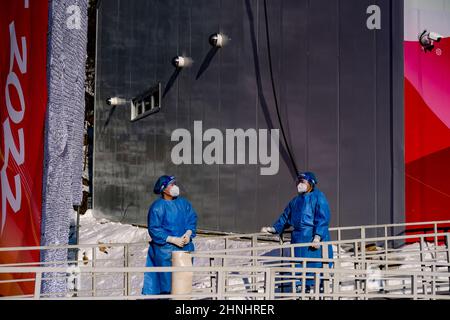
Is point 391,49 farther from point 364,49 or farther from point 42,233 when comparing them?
point 42,233

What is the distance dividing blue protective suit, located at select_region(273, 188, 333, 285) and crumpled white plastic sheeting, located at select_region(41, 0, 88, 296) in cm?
325

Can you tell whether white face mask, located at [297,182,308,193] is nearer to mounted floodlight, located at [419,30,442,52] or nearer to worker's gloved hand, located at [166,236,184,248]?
worker's gloved hand, located at [166,236,184,248]

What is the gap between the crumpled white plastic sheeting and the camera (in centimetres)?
826

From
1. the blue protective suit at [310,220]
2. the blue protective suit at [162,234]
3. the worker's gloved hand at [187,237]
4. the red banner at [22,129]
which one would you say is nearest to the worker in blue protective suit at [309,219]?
the blue protective suit at [310,220]

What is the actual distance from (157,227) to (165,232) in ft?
0.46

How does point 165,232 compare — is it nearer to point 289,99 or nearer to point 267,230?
point 267,230

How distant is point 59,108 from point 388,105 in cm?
727

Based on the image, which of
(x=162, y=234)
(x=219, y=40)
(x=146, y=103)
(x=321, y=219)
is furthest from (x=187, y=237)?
(x=146, y=103)

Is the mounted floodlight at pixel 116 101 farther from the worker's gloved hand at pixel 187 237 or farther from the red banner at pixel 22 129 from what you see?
the worker's gloved hand at pixel 187 237

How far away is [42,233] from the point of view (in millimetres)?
8352

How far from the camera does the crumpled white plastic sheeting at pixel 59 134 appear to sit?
8.26m

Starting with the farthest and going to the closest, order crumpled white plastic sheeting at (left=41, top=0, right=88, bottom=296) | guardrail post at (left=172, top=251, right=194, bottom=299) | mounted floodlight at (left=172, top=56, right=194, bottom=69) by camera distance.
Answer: mounted floodlight at (left=172, top=56, right=194, bottom=69) < crumpled white plastic sheeting at (left=41, top=0, right=88, bottom=296) < guardrail post at (left=172, top=251, right=194, bottom=299)

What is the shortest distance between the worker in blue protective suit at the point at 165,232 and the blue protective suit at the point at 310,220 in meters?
1.78

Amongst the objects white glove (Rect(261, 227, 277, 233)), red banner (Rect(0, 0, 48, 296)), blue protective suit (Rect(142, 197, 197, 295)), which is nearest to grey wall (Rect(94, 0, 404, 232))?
white glove (Rect(261, 227, 277, 233))
